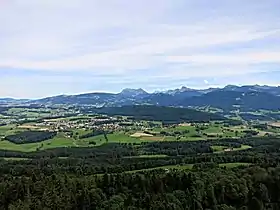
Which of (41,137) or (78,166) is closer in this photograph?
(78,166)

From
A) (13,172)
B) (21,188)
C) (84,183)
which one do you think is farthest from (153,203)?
(13,172)

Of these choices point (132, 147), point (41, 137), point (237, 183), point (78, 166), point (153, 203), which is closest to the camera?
point (153, 203)

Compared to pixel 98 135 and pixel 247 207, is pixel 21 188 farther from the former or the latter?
pixel 98 135

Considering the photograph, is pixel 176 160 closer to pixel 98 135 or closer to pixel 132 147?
pixel 132 147

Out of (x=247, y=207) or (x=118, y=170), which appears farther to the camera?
(x=118, y=170)

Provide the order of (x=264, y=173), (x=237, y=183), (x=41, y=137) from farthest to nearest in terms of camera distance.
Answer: (x=41, y=137) < (x=264, y=173) < (x=237, y=183)

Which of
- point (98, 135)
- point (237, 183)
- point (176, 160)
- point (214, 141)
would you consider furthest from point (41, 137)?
point (237, 183)

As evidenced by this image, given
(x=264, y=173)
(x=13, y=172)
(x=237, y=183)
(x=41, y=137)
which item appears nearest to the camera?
(x=237, y=183)

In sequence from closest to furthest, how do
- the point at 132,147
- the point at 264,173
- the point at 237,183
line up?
the point at 237,183 < the point at 264,173 < the point at 132,147
